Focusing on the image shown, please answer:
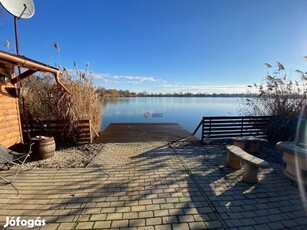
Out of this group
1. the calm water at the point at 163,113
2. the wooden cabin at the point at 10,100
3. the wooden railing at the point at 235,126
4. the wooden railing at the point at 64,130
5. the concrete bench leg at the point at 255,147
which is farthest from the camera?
the calm water at the point at 163,113

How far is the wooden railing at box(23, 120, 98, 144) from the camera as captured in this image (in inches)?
221

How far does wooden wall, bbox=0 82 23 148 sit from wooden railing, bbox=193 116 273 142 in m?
5.39

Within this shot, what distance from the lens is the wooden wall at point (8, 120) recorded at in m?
4.28

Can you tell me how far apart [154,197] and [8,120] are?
4060 mm

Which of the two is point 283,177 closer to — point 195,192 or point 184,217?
point 195,192

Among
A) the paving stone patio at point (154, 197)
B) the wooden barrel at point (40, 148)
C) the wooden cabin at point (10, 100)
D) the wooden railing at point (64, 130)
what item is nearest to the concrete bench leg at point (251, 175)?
the paving stone patio at point (154, 197)

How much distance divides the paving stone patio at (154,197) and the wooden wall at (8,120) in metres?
1.19

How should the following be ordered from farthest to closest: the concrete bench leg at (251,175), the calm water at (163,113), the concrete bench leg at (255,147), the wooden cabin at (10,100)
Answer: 1. the calm water at (163,113)
2. the concrete bench leg at (255,147)
3. the wooden cabin at (10,100)
4. the concrete bench leg at (251,175)

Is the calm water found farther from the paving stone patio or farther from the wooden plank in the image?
the paving stone patio

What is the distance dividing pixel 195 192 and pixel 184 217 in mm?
671

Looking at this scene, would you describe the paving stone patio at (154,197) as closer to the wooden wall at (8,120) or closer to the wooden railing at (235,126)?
the wooden wall at (8,120)

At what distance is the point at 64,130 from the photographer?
5699mm

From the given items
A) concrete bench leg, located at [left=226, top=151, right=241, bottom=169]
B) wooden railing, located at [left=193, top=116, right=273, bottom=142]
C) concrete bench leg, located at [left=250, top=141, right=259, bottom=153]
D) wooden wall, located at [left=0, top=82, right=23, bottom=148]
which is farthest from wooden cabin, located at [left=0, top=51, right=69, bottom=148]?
concrete bench leg, located at [left=250, top=141, right=259, bottom=153]

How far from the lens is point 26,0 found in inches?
191
